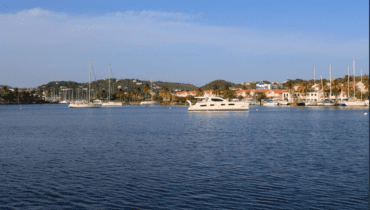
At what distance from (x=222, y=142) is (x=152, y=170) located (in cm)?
1688

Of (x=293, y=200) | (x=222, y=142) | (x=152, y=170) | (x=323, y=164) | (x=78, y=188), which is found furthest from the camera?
(x=222, y=142)

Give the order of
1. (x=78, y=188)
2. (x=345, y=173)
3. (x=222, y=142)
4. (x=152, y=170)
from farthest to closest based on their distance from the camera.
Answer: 1. (x=222, y=142)
2. (x=152, y=170)
3. (x=345, y=173)
4. (x=78, y=188)

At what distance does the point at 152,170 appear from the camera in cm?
2439

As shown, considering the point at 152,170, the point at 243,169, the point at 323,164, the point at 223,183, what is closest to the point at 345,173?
the point at 323,164

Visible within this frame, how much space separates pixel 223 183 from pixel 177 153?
38.2 feet

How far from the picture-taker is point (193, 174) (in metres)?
23.0

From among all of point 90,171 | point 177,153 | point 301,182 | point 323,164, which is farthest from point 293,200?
point 177,153

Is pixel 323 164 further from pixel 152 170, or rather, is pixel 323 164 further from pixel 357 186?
pixel 152 170

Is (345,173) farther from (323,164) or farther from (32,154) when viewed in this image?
(32,154)

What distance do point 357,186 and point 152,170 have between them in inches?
486

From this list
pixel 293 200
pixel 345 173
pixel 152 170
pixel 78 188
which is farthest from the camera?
pixel 152 170

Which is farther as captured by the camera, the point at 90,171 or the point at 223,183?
the point at 90,171

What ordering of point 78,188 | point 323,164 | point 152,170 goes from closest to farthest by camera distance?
point 78,188 → point 152,170 → point 323,164

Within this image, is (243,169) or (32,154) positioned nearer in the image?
(243,169)
